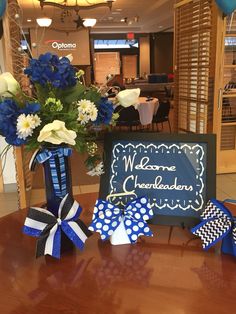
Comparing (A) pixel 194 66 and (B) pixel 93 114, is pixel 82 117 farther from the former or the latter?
(A) pixel 194 66

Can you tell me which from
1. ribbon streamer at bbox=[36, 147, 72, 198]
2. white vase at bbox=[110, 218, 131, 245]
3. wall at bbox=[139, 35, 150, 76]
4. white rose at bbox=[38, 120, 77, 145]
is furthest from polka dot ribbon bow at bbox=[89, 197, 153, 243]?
wall at bbox=[139, 35, 150, 76]

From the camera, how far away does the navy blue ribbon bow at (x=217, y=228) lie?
0.98 metres

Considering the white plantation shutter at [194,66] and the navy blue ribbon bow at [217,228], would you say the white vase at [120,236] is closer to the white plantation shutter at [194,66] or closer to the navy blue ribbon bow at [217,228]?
the navy blue ribbon bow at [217,228]

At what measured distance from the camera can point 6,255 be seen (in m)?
1.04

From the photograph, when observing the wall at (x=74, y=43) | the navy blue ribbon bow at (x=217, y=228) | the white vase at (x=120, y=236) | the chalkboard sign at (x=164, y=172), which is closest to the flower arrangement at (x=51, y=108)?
the chalkboard sign at (x=164, y=172)

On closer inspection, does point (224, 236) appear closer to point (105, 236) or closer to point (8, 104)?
point (105, 236)

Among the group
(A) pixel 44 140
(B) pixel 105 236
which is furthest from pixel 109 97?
(B) pixel 105 236

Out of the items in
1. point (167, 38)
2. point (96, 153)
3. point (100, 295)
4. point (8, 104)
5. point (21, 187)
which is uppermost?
point (167, 38)

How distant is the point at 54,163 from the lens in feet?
3.36

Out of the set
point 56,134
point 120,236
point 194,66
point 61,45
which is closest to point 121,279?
point 120,236

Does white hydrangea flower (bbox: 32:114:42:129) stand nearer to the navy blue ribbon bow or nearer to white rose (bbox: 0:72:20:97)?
white rose (bbox: 0:72:20:97)

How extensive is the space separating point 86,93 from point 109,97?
0.10 m

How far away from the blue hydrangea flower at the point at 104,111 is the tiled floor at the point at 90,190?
8.88ft

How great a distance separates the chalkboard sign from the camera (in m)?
1.12
